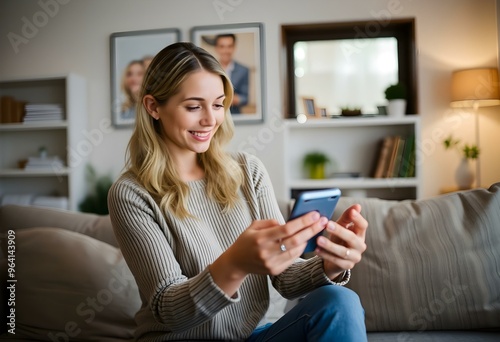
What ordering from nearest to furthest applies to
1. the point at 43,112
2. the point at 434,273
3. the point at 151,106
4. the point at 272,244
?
the point at 272,244 → the point at 151,106 → the point at 434,273 → the point at 43,112

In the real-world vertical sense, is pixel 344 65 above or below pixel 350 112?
above

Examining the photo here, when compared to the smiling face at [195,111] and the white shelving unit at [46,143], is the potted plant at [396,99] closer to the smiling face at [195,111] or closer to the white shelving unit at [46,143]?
the white shelving unit at [46,143]

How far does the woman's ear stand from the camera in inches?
48.2

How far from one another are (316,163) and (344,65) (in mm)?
689

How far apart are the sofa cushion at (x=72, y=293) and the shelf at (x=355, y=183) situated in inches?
75.2

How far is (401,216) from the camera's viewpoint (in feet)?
4.84

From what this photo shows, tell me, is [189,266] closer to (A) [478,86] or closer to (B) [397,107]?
(B) [397,107]

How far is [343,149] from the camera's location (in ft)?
11.3

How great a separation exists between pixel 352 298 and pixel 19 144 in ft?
10.6

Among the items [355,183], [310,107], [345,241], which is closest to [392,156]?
[355,183]

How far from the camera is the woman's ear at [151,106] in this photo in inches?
48.2

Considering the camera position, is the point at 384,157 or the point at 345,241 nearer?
the point at 345,241

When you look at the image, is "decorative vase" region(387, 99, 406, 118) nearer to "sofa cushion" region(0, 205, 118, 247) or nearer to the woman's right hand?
"sofa cushion" region(0, 205, 118, 247)

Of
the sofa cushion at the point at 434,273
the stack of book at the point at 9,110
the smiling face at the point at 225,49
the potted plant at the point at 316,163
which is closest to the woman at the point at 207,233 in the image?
the sofa cushion at the point at 434,273
